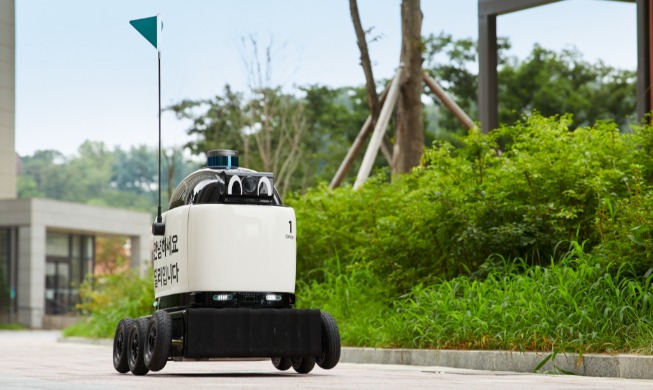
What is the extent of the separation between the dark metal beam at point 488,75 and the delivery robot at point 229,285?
10.4m

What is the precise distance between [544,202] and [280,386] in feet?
18.8

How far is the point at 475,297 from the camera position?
38.7 feet

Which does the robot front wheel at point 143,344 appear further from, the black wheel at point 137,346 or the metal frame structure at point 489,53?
the metal frame structure at point 489,53

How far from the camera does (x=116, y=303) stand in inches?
899

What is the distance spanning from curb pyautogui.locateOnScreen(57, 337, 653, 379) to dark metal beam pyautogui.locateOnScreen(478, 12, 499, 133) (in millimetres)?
7585

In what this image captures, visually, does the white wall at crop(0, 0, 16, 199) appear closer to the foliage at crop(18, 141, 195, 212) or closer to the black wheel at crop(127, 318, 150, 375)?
the black wheel at crop(127, 318, 150, 375)

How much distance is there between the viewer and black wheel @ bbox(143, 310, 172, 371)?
871cm

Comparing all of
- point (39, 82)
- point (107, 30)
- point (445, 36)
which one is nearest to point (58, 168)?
point (39, 82)

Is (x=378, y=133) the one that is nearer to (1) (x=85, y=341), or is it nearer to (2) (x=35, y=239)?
(1) (x=85, y=341)

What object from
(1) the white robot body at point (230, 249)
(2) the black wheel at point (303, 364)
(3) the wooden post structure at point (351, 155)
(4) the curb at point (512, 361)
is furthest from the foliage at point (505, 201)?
(3) the wooden post structure at point (351, 155)

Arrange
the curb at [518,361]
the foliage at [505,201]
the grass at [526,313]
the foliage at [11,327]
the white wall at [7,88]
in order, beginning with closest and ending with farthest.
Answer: the curb at [518,361] → the grass at [526,313] → the foliage at [505,201] → the foliage at [11,327] → the white wall at [7,88]

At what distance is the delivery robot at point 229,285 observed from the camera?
28.7 ft

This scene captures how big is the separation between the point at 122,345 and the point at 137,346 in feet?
1.42

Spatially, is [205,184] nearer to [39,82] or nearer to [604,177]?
[604,177]
